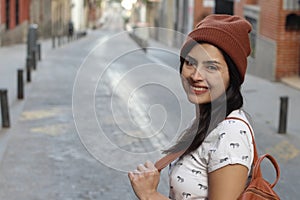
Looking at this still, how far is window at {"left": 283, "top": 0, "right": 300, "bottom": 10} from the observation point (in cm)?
1789

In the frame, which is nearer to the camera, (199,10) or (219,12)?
(219,12)

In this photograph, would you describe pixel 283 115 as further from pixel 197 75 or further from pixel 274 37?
pixel 274 37

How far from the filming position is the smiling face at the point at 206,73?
8.04 ft

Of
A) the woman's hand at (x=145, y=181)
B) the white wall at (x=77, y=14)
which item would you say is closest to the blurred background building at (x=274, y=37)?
the woman's hand at (x=145, y=181)

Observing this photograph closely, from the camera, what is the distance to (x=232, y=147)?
2.32 meters

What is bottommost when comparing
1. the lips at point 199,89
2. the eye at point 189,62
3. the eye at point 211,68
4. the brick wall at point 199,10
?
the brick wall at point 199,10

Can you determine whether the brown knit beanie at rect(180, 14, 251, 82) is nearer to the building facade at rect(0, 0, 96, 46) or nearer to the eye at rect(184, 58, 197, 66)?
the eye at rect(184, 58, 197, 66)

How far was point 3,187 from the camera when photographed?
6.91 meters

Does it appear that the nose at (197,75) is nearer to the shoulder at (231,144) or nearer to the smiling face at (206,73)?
the smiling face at (206,73)

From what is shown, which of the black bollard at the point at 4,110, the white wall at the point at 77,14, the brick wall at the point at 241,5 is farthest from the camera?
the white wall at the point at 77,14

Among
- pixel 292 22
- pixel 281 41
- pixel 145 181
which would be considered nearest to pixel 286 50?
pixel 281 41

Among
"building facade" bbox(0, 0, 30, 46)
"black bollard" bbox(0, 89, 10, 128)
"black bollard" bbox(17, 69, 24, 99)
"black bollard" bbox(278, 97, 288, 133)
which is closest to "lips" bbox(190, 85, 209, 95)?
"black bollard" bbox(278, 97, 288, 133)

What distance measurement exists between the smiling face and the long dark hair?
21mm

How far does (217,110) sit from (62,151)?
6405 mm
